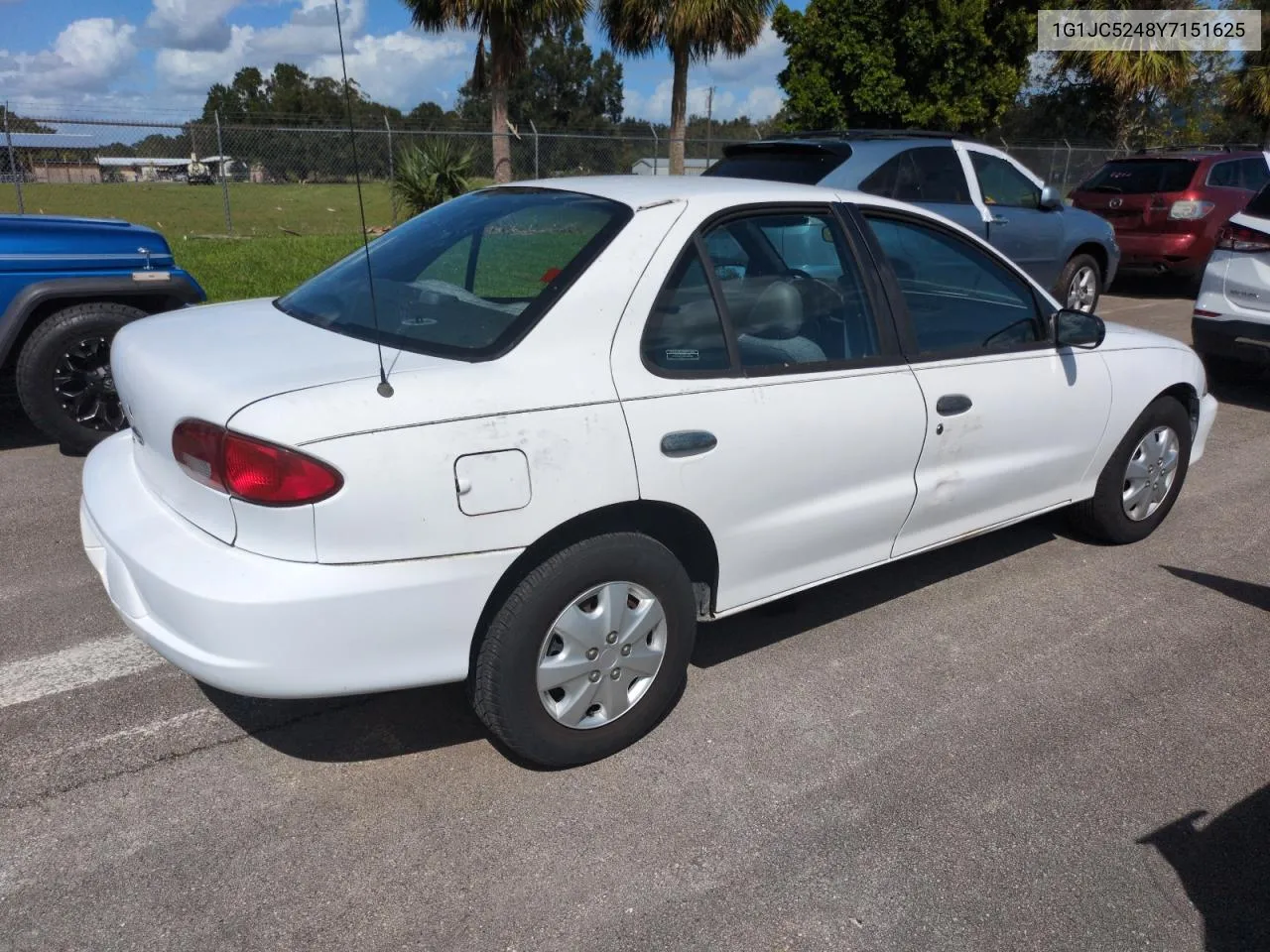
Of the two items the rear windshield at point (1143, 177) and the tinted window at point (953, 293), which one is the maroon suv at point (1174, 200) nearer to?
the rear windshield at point (1143, 177)

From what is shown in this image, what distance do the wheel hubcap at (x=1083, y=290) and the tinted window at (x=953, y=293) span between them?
6527 mm

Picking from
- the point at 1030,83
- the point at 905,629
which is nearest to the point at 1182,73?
the point at 1030,83

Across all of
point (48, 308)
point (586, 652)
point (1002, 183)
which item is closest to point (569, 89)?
point (1002, 183)

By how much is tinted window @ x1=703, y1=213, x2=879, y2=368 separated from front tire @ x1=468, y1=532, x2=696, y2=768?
2.44ft

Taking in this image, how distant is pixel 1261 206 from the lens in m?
7.58

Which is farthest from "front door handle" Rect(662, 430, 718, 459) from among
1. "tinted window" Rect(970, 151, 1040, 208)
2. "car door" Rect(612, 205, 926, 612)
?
"tinted window" Rect(970, 151, 1040, 208)

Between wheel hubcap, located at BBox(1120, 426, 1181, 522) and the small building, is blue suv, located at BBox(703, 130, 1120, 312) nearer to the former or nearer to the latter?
wheel hubcap, located at BBox(1120, 426, 1181, 522)

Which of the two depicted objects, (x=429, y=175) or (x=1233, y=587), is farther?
(x=429, y=175)

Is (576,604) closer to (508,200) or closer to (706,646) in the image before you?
(706,646)

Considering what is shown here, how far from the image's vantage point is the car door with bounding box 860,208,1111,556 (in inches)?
145

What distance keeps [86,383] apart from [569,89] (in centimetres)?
6776

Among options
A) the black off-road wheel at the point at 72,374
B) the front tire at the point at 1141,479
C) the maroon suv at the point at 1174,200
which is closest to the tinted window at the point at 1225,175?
the maroon suv at the point at 1174,200

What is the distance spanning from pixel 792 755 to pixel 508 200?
2.09 metres

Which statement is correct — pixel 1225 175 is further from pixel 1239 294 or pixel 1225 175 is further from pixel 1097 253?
pixel 1239 294
